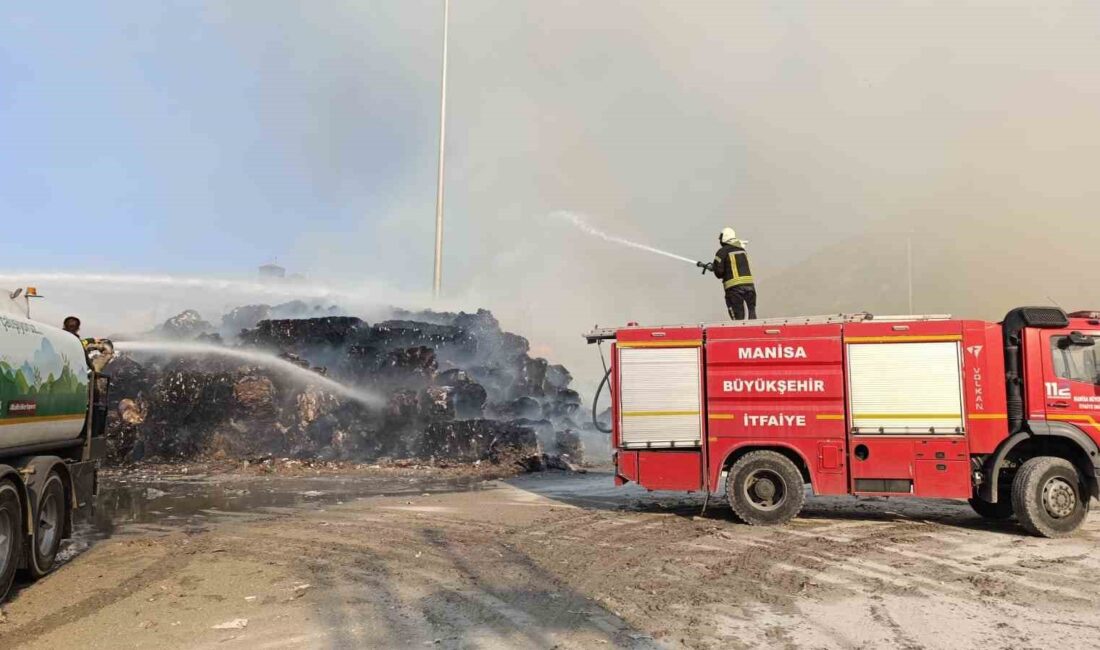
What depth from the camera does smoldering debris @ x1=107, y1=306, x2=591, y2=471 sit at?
54.6 ft

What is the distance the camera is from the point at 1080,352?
8.86 meters

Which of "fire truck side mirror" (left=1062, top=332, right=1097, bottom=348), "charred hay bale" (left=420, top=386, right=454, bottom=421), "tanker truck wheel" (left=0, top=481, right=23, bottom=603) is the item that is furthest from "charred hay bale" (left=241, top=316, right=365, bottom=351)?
"fire truck side mirror" (left=1062, top=332, right=1097, bottom=348)

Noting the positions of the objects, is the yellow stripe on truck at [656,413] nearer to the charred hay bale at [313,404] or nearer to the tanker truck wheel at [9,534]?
the tanker truck wheel at [9,534]

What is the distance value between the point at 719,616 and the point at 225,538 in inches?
239

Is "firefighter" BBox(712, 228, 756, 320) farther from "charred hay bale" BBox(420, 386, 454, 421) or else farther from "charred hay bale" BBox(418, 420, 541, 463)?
"charred hay bale" BBox(420, 386, 454, 421)

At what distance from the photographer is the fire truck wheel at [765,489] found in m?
9.24

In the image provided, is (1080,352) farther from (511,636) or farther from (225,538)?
(225,538)

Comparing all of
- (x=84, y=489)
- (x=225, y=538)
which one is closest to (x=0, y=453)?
(x=84, y=489)

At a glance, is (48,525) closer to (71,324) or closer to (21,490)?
(21,490)

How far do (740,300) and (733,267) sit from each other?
0.53m

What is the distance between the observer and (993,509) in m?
9.80

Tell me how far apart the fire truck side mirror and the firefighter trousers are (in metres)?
4.05

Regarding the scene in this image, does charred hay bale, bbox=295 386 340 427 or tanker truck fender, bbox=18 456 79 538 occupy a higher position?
charred hay bale, bbox=295 386 340 427

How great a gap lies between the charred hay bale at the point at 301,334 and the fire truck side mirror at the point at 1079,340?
15851 millimetres
